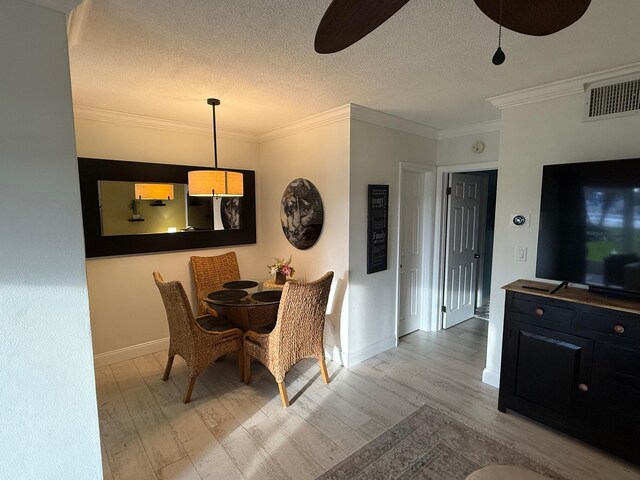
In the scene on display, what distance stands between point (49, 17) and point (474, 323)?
4877mm

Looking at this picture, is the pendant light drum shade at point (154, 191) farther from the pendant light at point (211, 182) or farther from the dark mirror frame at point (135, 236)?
the pendant light at point (211, 182)

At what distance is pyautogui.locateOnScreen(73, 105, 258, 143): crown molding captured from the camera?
3004 millimetres

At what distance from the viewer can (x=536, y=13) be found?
1013 millimetres

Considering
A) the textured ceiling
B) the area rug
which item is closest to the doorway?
the textured ceiling

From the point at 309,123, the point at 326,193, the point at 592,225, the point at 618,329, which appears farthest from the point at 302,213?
the point at 618,329

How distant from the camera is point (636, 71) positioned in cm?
207

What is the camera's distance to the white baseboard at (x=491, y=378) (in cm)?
285

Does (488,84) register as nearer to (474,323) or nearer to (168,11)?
(168,11)

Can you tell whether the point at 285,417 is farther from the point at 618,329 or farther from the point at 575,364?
the point at 618,329

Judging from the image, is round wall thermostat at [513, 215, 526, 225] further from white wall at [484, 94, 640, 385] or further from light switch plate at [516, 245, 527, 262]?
light switch plate at [516, 245, 527, 262]

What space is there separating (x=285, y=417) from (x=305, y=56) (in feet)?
8.16

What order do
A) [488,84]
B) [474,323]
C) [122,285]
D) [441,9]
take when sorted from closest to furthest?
[441,9] → [488,84] → [122,285] → [474,323]

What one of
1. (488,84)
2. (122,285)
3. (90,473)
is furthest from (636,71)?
(122,285)

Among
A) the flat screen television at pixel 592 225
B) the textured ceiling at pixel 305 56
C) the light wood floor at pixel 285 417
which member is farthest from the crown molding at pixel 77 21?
the flat screen television at pixel 592 225
